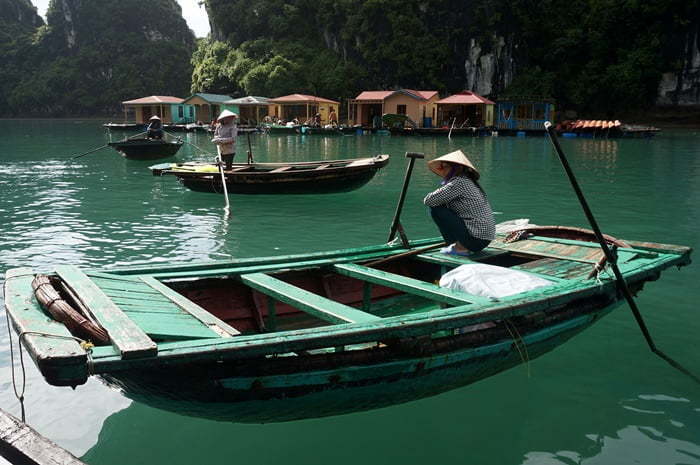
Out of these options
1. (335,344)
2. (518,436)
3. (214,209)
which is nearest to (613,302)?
(518,436)

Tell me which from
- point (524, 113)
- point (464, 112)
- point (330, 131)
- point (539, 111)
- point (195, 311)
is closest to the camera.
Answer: point (195, 311)

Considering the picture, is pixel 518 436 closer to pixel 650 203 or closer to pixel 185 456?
pixel 185 456

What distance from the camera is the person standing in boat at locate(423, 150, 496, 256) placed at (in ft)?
17.7

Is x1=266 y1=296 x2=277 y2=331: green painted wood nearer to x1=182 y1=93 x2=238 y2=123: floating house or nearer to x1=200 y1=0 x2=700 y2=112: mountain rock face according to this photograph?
x1=200 y1=0 x2=700 y2=112: mountain rock face

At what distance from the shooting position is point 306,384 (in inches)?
127

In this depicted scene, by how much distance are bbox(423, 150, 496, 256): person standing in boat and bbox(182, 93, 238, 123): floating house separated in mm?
48990

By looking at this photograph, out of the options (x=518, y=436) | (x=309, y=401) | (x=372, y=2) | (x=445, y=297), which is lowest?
(x=518, y=436)

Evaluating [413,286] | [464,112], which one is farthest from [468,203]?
[464,112]

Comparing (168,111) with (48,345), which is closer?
(48,345)

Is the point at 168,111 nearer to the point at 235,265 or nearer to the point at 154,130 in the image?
the point at 154,130

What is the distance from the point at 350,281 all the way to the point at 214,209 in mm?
8023

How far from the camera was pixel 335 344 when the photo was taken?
3104mm

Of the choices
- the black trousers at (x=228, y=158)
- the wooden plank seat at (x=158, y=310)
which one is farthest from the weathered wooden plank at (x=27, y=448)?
the black trousers at (x=228, y=158)

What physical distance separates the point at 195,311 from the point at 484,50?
51.7 m
